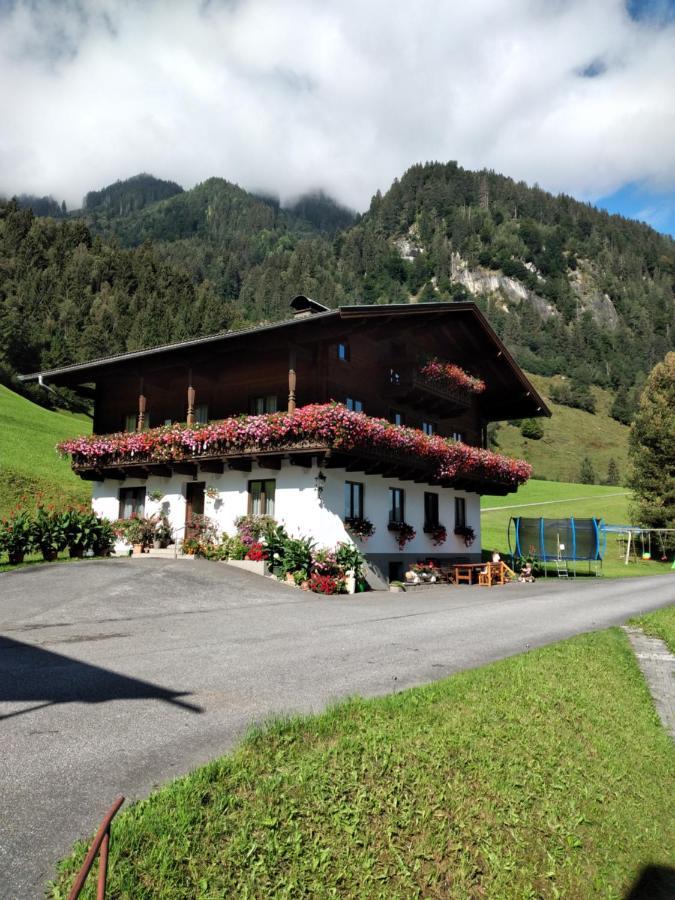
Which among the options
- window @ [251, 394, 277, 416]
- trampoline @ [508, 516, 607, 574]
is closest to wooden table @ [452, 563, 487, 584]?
trampoline @ [508, 516, 607, 574]

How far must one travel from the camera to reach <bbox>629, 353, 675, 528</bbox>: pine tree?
158ft

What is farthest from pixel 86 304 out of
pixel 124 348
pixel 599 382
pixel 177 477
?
pixel 599 382

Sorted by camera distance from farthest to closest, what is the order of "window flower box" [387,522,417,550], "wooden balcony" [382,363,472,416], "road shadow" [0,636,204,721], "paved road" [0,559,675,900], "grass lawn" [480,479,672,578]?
"grass lawn" [480,479,672,578], "wooden balcony" [382,363,472,416], "window flower box" [387,522,417,550], "road shadow" [0,636,204,721], "paved road" [0,559,675,900]

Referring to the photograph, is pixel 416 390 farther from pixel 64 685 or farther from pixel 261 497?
pixel 64 685

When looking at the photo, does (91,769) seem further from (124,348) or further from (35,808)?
(124,348)

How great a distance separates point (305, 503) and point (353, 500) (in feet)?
7.66

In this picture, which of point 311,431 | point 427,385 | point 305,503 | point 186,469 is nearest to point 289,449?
point 311,431

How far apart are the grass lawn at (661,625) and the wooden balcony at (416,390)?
1278 cm

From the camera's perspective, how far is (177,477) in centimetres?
2575

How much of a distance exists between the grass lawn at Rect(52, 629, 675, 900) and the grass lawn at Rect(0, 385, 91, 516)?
106 feet

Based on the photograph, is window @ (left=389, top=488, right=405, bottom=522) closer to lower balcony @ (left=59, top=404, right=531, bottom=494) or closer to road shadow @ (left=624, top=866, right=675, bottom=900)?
lower balcony @ (left=59, top=404, right=531, bottom=494)

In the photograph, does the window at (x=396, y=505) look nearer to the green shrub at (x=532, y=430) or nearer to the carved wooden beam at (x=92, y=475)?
the carved wooden beam at (x=92, y=475)

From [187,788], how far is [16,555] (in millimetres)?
17833

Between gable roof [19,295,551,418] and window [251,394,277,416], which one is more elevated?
gable roof [19,295,551,418]
